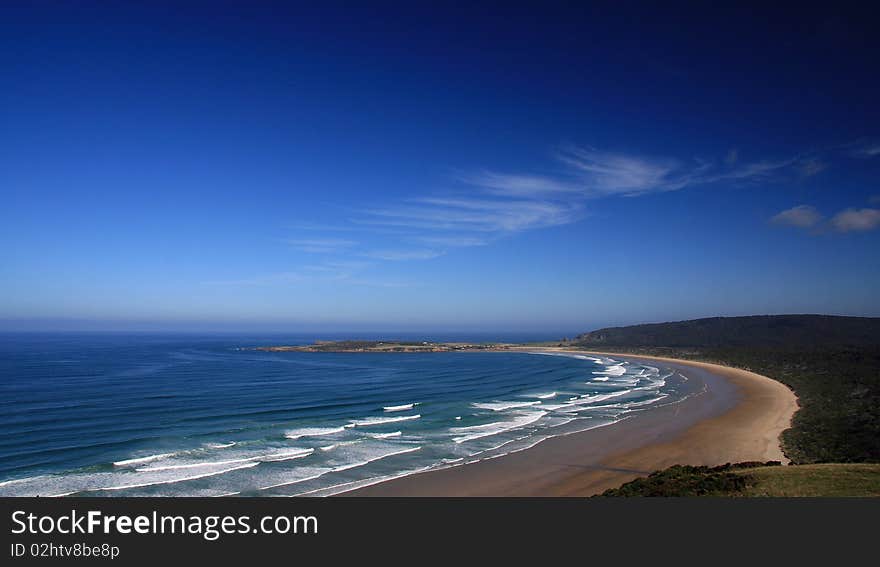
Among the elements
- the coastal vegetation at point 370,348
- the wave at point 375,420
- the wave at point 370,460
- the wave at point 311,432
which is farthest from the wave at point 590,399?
the coastal vegetation at point 370,348

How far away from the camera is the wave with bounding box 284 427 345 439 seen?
29.6 metres

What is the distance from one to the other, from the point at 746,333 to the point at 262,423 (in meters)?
143

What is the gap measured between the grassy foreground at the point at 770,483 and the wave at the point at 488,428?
1275 centimetres

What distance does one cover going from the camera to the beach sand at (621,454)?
20.7 m

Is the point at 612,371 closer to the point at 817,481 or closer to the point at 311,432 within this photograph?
the point at 311,432

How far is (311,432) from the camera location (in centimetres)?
3067

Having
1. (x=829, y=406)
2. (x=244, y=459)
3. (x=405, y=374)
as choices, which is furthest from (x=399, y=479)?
(x=405, y=374)

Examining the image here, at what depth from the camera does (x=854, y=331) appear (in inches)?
4779

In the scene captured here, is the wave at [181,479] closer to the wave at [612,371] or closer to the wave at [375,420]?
the wave at [375,420]

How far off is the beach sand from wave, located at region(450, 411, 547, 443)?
3947 mm

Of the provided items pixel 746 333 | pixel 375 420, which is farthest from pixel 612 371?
pixel 746 333

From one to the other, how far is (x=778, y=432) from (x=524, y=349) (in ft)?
331

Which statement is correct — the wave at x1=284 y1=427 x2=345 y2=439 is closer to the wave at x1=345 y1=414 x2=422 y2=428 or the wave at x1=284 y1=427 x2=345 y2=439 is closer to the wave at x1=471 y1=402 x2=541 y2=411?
the wave at x1=345 y1=414 x2=422 y2=428

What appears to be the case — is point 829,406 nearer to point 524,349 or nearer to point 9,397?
point 9,397
